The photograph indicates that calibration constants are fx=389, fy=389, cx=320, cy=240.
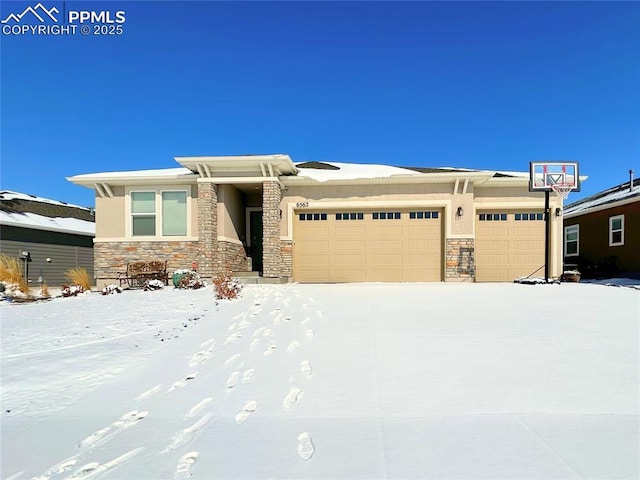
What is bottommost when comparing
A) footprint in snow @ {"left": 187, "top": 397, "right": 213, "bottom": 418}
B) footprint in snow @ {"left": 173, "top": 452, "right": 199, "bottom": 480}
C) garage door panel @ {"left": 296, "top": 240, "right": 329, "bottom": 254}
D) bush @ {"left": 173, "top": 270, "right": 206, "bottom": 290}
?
footprint in snow @ {"left": 173, "top": 452, "right": 199, "bottom": 480}

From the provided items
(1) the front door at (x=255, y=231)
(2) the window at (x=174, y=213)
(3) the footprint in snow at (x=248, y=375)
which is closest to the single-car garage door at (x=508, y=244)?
(1) the front door at (x=255, y=231)

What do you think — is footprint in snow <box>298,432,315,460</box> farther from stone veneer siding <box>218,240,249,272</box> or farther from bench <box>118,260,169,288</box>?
stone veneer siding <box>218,240,249,272</box>

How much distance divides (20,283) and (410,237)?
11134 mm

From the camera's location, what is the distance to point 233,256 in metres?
13.9

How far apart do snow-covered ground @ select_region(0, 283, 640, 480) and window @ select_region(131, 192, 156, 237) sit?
7370mm

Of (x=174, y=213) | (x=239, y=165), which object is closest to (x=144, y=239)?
(x=174, y=213)

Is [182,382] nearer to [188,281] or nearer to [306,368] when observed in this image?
[306,368]

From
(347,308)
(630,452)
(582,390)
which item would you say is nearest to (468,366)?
(582,390)

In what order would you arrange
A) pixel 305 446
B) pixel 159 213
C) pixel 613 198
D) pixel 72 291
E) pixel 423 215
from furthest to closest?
pixel 613 198
pixel 159 213
pixel 423 215
pixel 72 291
pixel 305 446

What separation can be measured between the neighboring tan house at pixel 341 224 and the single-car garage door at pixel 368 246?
3 centimetres

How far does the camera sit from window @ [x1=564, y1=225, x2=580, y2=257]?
60.6 ft

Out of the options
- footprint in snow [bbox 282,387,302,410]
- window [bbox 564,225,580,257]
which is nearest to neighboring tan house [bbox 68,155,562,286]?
window [bbox 564,225,580,257]

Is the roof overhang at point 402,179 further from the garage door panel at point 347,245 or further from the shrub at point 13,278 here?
the shrub at point 13,278

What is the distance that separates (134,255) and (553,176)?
14.1m
